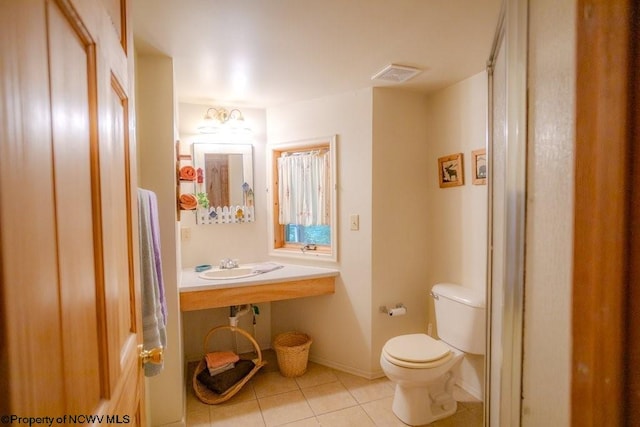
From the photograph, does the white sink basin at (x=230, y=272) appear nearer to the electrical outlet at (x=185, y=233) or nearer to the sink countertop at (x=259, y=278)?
the sink countertop at (x=259, y=278)

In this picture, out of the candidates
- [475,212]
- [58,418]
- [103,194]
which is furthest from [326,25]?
[58,418]

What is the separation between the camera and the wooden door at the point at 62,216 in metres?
0.34

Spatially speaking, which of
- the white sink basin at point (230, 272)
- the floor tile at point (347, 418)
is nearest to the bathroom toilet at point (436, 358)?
the floor tile at point (347, 418)

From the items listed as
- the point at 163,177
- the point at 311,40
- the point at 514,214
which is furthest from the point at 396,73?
the point at 514,214

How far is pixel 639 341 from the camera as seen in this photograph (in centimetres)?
34

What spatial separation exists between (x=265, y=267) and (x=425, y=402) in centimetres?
150

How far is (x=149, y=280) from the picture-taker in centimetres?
125

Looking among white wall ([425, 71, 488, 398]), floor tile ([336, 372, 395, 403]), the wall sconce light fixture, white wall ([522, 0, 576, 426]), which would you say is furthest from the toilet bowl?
the wall sconce light fixture

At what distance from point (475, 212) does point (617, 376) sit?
1950mm

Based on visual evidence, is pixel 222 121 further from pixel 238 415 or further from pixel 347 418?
pixel 347 418

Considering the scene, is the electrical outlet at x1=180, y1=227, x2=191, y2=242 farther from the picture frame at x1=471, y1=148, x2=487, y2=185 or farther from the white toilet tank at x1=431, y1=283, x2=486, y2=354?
the picture frame at x1=471, y1=148, x2=487, y2=185

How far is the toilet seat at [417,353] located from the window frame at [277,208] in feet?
2.72

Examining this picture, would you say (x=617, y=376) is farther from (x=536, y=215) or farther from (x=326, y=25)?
(x=326, y=25)

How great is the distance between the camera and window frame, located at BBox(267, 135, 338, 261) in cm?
255
